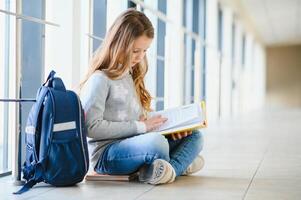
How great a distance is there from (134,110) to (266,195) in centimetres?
93

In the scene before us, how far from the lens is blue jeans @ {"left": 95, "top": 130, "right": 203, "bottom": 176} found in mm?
2918

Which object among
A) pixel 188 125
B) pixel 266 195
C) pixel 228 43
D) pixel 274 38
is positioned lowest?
pixel 266 195

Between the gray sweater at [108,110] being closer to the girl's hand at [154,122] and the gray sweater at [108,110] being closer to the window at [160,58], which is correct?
the girl's hand at [154,122]

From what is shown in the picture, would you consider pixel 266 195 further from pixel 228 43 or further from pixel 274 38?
pixel 274 38

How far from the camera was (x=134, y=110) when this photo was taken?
10.4 ft

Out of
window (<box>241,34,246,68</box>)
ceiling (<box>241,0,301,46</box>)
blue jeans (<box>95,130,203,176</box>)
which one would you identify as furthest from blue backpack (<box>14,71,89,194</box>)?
window (<box>241,34,246,68</box>)

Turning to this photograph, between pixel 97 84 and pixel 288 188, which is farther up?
pixel 97 84

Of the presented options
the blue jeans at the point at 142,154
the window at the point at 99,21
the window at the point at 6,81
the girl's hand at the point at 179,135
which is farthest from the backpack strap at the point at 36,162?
the window at the point at 99,21

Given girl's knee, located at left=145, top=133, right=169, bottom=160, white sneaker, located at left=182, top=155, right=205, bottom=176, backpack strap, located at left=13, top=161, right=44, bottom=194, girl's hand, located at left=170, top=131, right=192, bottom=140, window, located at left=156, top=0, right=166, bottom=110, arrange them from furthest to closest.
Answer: window, located at left=156, top=0, right=166, bottom=110, white sneaker, located at left=182, top=155, right=205, bottom=176, girl's hand, located at left=170, top=131, right=192, bottom=140, girl's knee, located at left=145, top=133, right=169, bottom=160, backpack strap, located at left=13, top=161, right=44, bottom=194

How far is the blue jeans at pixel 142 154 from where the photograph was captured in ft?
9.57

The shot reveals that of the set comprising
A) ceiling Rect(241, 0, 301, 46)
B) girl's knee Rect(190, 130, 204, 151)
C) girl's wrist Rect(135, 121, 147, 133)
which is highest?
ceiling Rect(241, 0, 301, 46)


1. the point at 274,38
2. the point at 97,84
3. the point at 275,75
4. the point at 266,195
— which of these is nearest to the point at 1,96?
the point at 97,84

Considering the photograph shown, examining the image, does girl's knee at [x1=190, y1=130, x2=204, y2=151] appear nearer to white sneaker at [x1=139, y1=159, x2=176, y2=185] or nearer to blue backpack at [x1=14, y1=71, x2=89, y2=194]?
white sneaker at [x1=139, y1=159, x2=176, y2=185]

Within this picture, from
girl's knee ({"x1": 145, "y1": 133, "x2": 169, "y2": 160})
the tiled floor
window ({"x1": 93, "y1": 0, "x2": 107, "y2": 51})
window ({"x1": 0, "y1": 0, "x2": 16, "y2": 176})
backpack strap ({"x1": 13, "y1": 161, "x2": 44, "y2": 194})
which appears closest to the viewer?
the tiled floor
